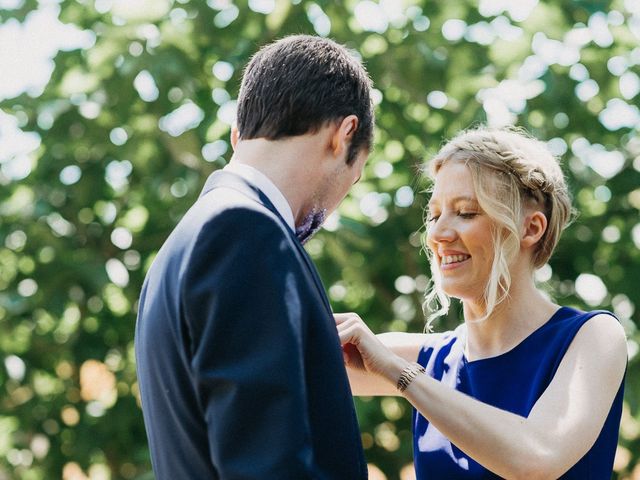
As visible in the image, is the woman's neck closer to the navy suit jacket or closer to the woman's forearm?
the woman's forearm

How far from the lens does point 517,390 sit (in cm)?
272

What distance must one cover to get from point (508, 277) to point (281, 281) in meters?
1.13

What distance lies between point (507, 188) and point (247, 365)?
128 cm

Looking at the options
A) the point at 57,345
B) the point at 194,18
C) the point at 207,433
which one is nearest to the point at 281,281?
the point at 207,433

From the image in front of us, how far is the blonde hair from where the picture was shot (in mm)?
2768

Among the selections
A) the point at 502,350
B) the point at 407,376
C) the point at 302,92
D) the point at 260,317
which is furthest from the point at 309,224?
the point at 502,350

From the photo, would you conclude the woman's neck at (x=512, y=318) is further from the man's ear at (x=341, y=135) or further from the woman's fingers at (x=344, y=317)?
the man's ear at (x=341, y=135)

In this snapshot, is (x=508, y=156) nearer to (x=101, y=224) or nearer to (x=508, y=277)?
(x=508, y=277)

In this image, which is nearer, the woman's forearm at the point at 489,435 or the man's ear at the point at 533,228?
the woman's forearm at the point at 489,435

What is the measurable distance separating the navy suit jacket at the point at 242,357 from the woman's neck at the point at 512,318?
3.30ft

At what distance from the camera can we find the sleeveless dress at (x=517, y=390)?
264 centimetres

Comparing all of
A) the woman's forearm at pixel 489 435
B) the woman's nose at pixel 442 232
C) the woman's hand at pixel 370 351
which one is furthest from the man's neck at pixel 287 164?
the woman's nose at pixel 442 232

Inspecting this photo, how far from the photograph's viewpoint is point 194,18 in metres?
5.14

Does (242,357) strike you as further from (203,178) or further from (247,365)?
→ (203,178)
